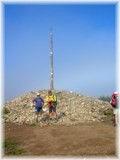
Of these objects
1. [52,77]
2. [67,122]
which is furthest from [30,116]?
[52,77]

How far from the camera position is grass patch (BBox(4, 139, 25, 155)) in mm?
16380

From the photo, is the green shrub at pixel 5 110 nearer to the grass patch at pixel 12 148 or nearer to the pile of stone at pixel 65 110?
the pile of stone at pixel 65 110

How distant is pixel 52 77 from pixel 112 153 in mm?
15609

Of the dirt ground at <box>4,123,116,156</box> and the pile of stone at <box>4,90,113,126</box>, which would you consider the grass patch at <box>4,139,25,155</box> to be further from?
the pile of stone at <box>4,90,113,126</box>

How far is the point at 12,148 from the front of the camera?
674 inches

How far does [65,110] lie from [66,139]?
832 cm

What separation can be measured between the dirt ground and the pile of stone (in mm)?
1541

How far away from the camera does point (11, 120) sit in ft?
83.7

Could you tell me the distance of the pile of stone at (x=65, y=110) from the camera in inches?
954

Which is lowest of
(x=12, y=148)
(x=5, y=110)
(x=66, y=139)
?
(x=12, y=148)

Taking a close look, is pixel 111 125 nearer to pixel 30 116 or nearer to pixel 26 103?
pixel 30 116

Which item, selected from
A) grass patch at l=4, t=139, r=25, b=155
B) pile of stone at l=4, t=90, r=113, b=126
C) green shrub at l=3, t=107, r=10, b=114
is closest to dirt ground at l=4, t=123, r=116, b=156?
grass patch at l=4, t=139, r=25, b=155

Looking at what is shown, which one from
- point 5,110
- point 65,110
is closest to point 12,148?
point 65,110

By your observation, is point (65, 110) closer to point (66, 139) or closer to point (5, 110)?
point (5, 110)
